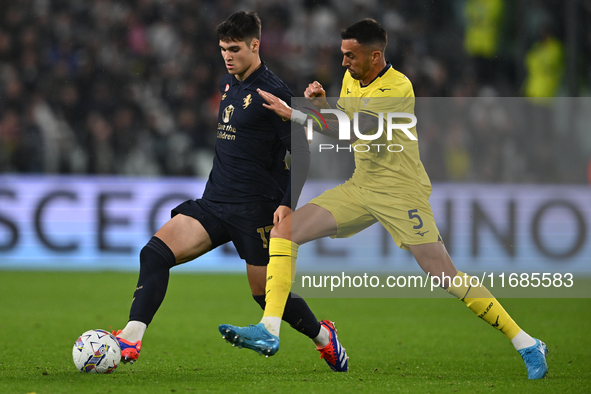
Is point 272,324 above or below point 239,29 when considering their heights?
below

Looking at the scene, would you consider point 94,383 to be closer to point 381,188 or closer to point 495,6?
point 381,188

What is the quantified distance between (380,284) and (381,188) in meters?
5.18

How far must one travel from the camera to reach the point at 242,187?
4.57 m

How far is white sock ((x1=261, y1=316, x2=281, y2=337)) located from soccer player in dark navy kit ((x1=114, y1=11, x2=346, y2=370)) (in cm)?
41

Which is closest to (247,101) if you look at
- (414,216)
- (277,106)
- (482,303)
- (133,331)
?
(277,106)

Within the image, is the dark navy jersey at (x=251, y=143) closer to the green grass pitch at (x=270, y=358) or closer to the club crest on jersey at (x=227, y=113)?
the club crest on jersey at (x=227, y=113)

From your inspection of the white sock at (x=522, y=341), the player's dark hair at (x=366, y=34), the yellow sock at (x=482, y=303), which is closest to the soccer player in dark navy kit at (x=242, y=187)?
the player's dark hair at (x=366, y=34)

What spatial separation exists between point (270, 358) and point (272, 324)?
1226 mm

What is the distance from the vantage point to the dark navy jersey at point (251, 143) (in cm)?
455

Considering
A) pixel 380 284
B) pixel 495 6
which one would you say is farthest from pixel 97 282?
pixel 495 6

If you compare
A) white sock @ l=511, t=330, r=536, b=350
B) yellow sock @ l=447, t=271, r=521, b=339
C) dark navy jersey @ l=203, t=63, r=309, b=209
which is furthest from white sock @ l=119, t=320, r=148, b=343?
white sock @ l=511, t=330, r=536, b=350

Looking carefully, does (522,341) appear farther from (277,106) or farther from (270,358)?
(277,106)

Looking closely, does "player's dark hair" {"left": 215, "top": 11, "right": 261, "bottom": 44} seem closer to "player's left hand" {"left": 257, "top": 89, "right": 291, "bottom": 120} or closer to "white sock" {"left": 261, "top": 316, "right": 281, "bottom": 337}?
"player's left hand" {"left": 257, "top": 89, "right": 291, "bottom": 120}

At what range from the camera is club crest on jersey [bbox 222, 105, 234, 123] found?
4629mm
